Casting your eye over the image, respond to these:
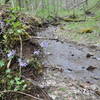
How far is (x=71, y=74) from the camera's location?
2.23m

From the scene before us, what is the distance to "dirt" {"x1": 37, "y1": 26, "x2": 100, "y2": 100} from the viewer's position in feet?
5.76

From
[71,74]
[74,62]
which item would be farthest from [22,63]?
[74,62]

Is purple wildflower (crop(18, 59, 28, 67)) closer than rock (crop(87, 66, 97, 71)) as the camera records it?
Yes

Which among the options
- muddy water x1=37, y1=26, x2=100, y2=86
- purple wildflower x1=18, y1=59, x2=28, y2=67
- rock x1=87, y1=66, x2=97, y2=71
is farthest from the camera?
rock x1=87, y1=66, x2=97, y2=71

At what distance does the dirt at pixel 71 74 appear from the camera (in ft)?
5.76

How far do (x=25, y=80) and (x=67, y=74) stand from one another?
628 mm

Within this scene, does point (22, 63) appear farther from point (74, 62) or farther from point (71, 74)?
point (74, 62)

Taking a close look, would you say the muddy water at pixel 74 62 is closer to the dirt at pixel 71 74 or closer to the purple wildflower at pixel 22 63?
the dirt at pixel 71 74

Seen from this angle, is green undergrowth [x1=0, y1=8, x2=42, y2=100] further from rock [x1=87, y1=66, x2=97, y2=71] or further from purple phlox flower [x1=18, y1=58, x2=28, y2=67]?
rock [x1=87, y1=66, x2=97, y2=71]

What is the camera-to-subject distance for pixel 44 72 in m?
2.18

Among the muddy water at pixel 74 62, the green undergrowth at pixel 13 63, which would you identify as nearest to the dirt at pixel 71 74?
the muddy water at pixel 74 62

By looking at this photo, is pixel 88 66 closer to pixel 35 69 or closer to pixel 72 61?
pixel 72 61

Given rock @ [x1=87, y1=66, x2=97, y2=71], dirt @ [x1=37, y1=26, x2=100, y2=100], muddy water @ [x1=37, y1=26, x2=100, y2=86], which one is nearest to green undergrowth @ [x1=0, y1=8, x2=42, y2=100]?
dirt @ [x1=37, y1=26, x2=100, y2=100]


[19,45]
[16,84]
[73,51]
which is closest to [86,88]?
[16,84]
